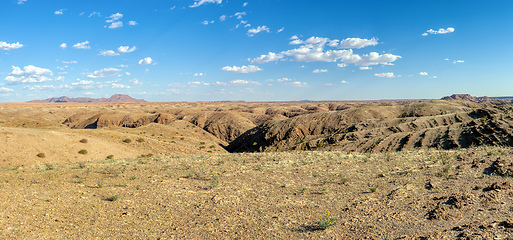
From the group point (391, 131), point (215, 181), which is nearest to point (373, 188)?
point (215, 181)

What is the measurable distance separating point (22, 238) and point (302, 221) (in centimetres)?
826

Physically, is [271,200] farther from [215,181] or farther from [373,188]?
[373,188]

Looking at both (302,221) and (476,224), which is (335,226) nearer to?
(302,221)

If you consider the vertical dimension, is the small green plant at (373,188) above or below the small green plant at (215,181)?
above

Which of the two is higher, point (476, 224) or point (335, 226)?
point (476, 224)

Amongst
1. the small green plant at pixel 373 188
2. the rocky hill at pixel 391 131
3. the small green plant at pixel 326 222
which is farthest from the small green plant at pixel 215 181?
the rocky hill at pixel 391 131

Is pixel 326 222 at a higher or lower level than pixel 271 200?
higher

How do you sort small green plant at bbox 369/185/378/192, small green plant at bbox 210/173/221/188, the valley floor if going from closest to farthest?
the valley floor < small green plant at bbox 369/185/378/192 < small green plant at bbox 210/173/221/188

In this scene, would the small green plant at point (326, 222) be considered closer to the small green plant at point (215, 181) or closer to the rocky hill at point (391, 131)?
the small green plant at point (215, 181)

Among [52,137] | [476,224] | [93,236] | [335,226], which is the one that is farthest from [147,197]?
[52,137]

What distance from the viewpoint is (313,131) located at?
56938 millimetres

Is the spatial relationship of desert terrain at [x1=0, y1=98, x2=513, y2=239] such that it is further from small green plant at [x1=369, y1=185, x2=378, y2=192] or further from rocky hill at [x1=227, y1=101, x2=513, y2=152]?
rocky hill at [x1=227, y1=101, x2=513, y2=152]

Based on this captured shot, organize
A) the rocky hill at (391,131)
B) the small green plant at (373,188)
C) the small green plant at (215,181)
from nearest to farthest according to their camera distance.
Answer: the small green plant at (373,188)
the small green plant at (215,181)
the rocky hill at (391,131)

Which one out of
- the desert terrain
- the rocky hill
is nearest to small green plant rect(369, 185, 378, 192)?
the desert terrain
